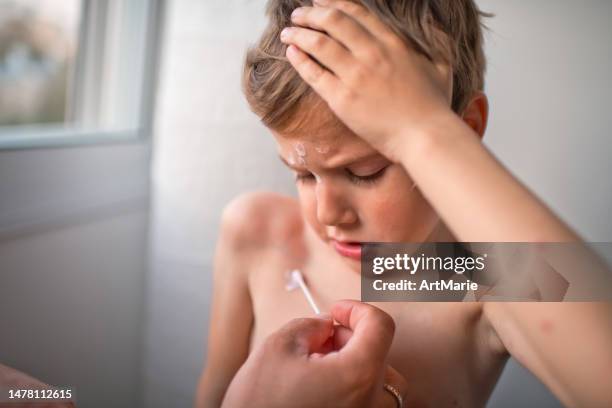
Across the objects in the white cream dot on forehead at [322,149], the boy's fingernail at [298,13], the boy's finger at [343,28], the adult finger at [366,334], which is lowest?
the adult finger at [366,334]

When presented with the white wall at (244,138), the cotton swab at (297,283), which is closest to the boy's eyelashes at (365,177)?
the cotton swab at (297,283)

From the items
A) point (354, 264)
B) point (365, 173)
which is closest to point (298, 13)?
point (365, 173)

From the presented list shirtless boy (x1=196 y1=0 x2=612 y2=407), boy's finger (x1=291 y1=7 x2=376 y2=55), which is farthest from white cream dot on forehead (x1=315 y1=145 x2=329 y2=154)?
boy's finger (x1=291 y1=7 x2=376 y2=55)

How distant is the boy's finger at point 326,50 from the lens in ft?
1.60

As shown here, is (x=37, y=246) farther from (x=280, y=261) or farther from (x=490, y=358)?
(x=490, y=358)

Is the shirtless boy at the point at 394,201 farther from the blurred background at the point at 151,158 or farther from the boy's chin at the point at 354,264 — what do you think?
the blurred background at the point at 151,158

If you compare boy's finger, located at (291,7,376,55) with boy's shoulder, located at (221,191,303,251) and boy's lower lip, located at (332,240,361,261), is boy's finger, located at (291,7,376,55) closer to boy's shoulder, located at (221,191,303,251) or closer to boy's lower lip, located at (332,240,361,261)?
boy's lower lip, located at (332,240,361,261)

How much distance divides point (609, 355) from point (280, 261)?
1.53 ft

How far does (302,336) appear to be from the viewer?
18.6 inches

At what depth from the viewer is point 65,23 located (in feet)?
3.11

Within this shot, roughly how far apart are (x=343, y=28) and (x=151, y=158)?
625 mm

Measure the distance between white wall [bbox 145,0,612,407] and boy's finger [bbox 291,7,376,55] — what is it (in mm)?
381

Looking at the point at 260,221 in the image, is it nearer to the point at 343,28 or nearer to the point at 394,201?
the point at 394,201

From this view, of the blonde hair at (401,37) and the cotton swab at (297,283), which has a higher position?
the blonde hair at (401,37)
